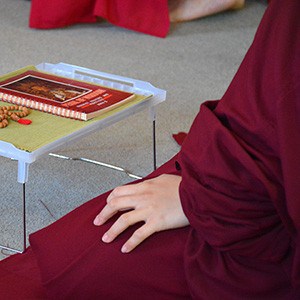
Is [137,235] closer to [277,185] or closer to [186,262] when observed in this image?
[186,262]

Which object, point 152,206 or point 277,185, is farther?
point 152,206

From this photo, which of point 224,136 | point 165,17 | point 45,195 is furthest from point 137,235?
point 165,17

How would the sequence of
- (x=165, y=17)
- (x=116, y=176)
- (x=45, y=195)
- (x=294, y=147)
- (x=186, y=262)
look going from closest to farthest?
1. (x=294, y=147)
2. (x=186, y=262)
3. (x=45, y=195)
4. (x=116, y=176)
5. (x=165, y=17)

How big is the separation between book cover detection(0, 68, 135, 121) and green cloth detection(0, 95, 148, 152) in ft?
0.06

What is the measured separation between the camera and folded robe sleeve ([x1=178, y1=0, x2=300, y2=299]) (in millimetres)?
962

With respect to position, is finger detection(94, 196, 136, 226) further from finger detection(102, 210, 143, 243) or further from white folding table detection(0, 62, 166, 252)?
white folding table detection(0, 62, 166, 252)

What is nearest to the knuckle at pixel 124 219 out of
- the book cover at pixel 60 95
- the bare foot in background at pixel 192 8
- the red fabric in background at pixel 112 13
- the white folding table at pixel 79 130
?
the white folding table at pixel 79 130

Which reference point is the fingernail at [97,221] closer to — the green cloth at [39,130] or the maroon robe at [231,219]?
the maroon robe at [231,219]

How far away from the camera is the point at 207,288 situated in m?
1.04

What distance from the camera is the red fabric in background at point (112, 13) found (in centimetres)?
337

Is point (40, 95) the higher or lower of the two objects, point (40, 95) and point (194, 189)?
the lower

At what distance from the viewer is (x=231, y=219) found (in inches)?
39.6

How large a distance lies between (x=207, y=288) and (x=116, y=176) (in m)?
1.09

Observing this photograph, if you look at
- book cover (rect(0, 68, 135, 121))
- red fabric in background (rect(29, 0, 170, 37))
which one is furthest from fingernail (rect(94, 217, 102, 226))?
red fabric in background (rect(29, 0, 170, 37))
